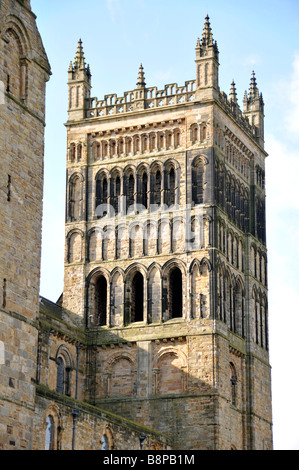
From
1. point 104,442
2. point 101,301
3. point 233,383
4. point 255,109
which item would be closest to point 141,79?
point 255,109

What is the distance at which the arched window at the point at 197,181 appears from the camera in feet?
238

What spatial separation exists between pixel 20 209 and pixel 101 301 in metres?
27.0

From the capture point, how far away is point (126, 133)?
247 feet

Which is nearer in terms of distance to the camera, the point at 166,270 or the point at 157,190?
the point at 166,270

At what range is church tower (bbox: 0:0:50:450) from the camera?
46.1 meters

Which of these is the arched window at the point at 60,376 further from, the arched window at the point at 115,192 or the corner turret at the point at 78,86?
the corner turret at the point at 78,86

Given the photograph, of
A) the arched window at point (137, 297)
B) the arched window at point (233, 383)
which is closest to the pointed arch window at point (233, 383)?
the arched window at point (233, 383)

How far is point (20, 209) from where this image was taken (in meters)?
48.0

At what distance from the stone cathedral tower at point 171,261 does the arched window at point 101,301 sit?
0.08 meters

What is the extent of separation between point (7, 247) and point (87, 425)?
13.6 meters

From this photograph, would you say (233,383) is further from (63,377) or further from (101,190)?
(101,190)

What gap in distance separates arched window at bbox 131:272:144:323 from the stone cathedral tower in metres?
0.08
